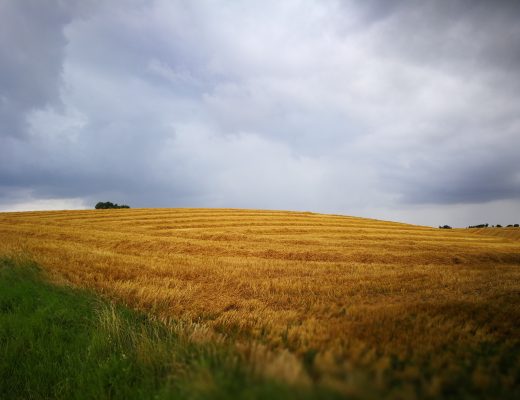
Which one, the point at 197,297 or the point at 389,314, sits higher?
the point at 389,314

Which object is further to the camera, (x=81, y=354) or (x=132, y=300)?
(x=132, y=300)

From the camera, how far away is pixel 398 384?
7.31 feet

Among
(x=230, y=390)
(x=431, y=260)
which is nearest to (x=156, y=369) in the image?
(x=230, y=390)

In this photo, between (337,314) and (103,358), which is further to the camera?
(337,314)

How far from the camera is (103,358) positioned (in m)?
4.84

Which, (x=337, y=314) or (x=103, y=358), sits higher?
(x=337, y=314)

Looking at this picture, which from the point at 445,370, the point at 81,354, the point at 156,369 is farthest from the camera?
the point at 81,354

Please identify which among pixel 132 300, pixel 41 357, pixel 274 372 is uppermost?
pixel 274 372

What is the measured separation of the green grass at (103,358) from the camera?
7.68 feet

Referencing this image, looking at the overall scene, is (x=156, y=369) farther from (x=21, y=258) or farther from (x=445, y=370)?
(x=21, y=258)

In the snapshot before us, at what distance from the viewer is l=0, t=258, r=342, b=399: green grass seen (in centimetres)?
234

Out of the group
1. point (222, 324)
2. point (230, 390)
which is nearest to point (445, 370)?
point (230, 390)

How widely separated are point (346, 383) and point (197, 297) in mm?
6514

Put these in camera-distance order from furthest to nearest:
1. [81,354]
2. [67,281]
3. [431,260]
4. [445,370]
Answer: [431,260] → [67,281] → [81,354] → [445,370]
